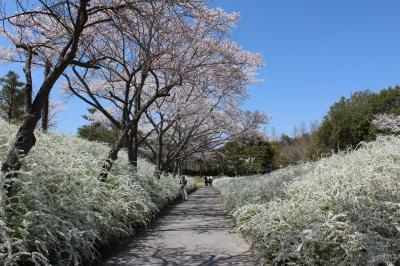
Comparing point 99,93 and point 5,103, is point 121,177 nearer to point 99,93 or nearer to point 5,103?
point 99,93

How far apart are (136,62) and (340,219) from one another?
10030mm

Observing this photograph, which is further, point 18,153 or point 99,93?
point 99,93

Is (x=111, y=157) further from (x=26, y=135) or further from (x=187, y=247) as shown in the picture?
(x=26, y=135)

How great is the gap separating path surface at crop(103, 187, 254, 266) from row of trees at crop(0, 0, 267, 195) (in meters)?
1.85

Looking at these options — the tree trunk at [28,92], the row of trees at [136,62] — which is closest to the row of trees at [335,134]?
the row of trees at [136,62]

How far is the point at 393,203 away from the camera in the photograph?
15.3ft

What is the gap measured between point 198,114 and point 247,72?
4.09m

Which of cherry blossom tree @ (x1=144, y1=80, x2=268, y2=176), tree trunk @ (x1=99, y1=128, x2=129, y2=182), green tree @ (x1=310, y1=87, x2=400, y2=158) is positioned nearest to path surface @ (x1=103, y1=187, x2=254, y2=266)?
tree trunk @ (x1=99, y1=128, x2=129, y2=182)

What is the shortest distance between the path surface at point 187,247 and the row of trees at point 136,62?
185 cm

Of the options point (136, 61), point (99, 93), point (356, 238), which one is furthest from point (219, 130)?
point (356, 238)

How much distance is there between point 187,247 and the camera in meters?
7.15

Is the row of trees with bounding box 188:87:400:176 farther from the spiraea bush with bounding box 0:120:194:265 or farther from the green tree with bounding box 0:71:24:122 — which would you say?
the spiraea bush with bounding box 0:120:194:265

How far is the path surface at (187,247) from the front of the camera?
20.1 ft

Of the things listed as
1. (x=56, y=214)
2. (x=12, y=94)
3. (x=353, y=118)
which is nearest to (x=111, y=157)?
(x=56, y=214)
